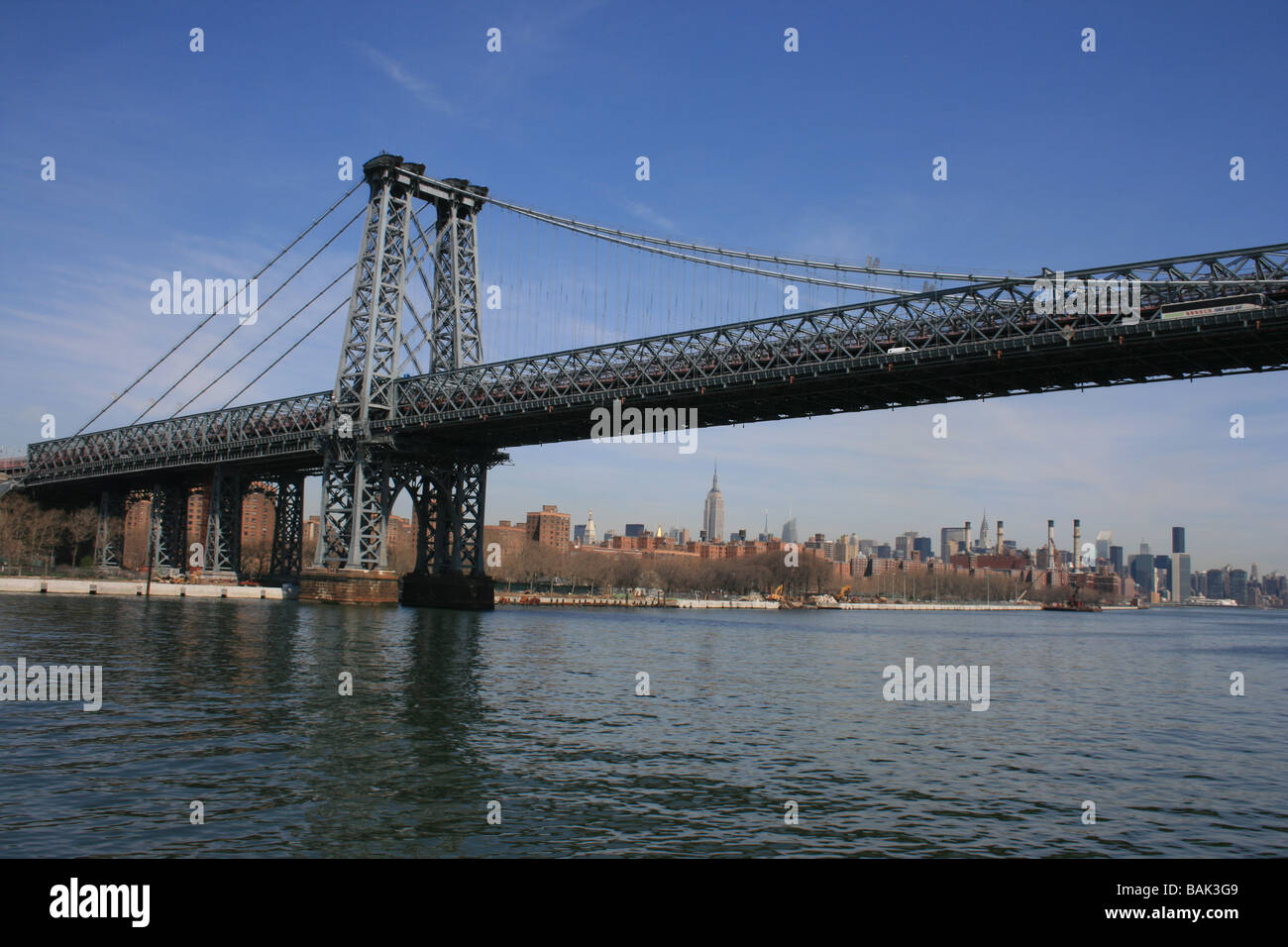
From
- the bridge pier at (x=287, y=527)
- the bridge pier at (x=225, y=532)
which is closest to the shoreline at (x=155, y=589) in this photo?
the bridge pier at (x=225, y=532)

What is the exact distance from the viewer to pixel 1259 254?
4356 cm

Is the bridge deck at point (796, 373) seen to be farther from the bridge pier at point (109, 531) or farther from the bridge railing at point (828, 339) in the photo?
the bridge pier at point (109, 531)

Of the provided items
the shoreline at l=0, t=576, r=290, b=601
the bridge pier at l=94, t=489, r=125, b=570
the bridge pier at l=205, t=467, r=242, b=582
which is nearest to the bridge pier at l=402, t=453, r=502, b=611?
the shoreline at l=0, t=576, r=290, b=601

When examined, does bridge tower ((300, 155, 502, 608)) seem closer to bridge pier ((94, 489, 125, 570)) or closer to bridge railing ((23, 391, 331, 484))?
bridge railing ((23, 391, 331, 484))

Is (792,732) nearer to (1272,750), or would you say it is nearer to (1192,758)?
(1192,758)

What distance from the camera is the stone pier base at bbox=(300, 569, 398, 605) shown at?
73.1 m

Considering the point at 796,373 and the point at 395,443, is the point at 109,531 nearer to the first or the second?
the point at 395,443

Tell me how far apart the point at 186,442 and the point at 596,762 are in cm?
9263

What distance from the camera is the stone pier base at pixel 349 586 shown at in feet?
240

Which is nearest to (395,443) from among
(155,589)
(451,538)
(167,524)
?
(451,538)

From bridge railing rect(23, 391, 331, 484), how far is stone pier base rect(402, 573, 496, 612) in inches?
579

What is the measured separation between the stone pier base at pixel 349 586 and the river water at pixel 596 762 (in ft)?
111
